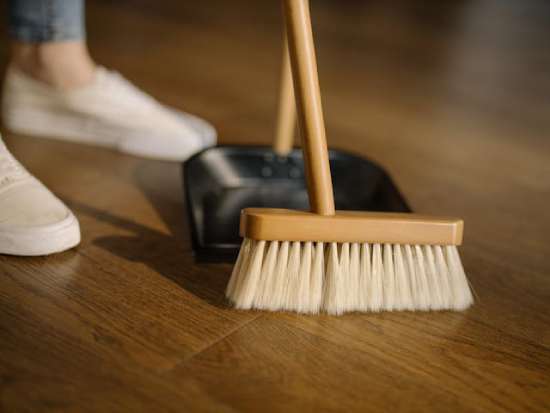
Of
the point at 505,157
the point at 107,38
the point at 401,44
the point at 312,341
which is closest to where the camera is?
the point at 312,341

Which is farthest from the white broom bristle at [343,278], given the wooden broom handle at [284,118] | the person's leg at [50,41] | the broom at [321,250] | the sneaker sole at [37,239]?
the person's leg at [50,41]

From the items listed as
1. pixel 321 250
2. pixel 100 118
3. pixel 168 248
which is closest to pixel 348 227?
pixel 321 250

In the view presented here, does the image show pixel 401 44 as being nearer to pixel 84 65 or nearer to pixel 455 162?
pixel 455 162

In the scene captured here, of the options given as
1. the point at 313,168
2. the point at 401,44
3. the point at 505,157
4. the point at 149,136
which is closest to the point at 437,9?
the point at 401,44

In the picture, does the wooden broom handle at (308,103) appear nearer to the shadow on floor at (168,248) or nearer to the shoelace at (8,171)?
the shadow on floor at (168,248)

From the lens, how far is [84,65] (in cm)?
118

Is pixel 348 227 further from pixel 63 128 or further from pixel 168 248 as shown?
pixel 63 128

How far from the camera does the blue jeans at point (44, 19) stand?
1128 millimetres

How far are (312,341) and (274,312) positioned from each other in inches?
2.4

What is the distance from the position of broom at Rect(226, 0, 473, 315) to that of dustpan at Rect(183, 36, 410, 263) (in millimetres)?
225

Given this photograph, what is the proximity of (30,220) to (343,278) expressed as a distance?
1.11 ft

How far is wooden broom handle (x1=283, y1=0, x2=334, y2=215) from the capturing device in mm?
743

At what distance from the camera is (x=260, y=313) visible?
77 centimetres

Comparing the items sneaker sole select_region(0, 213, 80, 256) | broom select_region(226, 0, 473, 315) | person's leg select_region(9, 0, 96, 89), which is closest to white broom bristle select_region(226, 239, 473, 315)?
broom select_region(226, 0, 473, 315)
